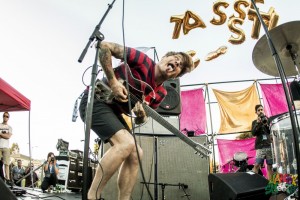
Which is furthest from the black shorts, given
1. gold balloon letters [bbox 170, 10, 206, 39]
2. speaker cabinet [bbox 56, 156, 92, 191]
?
speaker cabinet [bbox 56, 156, 92, 191]

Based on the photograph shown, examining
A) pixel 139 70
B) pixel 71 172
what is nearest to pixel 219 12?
pixel 139 70

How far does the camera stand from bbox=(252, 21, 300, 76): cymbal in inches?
120

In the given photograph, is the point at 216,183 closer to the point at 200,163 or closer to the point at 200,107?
the point at 200,163

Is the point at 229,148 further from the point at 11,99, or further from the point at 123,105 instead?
the point at 123,105

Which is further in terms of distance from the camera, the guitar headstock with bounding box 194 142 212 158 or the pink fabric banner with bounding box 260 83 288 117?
the pink fabric banner with bounding box 260 83 288 117

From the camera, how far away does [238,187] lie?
2582mm

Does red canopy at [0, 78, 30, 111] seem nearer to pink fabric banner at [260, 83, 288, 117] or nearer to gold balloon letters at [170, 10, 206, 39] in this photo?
gold balloon letters at [170, 10, 206, 39]

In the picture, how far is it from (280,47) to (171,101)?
1.90m

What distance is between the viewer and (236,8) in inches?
260

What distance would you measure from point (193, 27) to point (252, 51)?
12.8 ft

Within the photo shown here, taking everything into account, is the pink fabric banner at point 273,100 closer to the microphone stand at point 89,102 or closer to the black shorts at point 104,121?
the black shorts at point 104,121

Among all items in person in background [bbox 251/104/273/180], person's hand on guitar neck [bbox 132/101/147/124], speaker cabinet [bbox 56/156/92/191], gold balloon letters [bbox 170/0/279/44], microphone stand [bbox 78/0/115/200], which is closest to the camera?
microphone stand [bbox 78/0/115/200]

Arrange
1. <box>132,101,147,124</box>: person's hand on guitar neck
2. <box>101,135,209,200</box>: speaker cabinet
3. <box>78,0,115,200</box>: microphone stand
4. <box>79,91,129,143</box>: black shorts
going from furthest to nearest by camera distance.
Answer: <box>101,135,209,200</box>: speaker cabinet → <box>132,101,147,124</box>: person's hand on guitar neck → <box>79,91,129,143</box>: black shorts → <box>78,0,115,200</box>: microphone stand

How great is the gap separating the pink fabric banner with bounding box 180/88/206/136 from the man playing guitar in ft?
19.9
